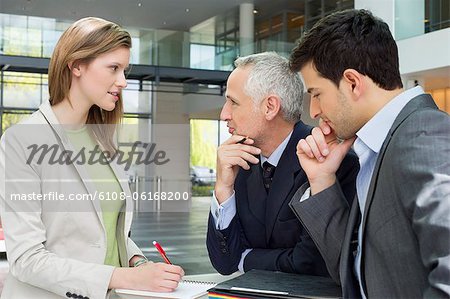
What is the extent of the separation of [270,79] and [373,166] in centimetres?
73

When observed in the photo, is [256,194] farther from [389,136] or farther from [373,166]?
[389,136]

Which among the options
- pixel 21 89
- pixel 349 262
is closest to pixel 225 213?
pixel 349 262

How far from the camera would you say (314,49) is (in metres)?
1.52

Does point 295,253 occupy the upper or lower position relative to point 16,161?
lower

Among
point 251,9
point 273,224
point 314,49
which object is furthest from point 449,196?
point 251,9

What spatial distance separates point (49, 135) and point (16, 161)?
155 millimetres

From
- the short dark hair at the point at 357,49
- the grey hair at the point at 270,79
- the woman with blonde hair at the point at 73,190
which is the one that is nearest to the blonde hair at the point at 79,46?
the woman with blonde hair at the point at 73,190

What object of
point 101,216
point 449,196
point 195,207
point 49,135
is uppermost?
point 49,135

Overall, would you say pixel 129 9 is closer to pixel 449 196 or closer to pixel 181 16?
pixel 181 16

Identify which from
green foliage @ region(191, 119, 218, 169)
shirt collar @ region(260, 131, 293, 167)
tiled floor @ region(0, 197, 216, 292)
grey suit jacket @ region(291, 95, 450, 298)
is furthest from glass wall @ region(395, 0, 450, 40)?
green foliage @ region(191, 119, 218, 169)

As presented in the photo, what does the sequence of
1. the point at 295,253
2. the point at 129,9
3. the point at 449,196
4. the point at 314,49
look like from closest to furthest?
the point at 449,196
the point at 314,49
the point at 295,253
the point at 129,9

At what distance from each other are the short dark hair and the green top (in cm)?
73

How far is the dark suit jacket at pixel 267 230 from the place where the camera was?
1894 mm

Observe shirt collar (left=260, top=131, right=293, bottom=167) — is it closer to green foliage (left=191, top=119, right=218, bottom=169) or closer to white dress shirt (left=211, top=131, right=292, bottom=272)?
white dress shirt (left=211, top=131, right=292, bottom=272)
